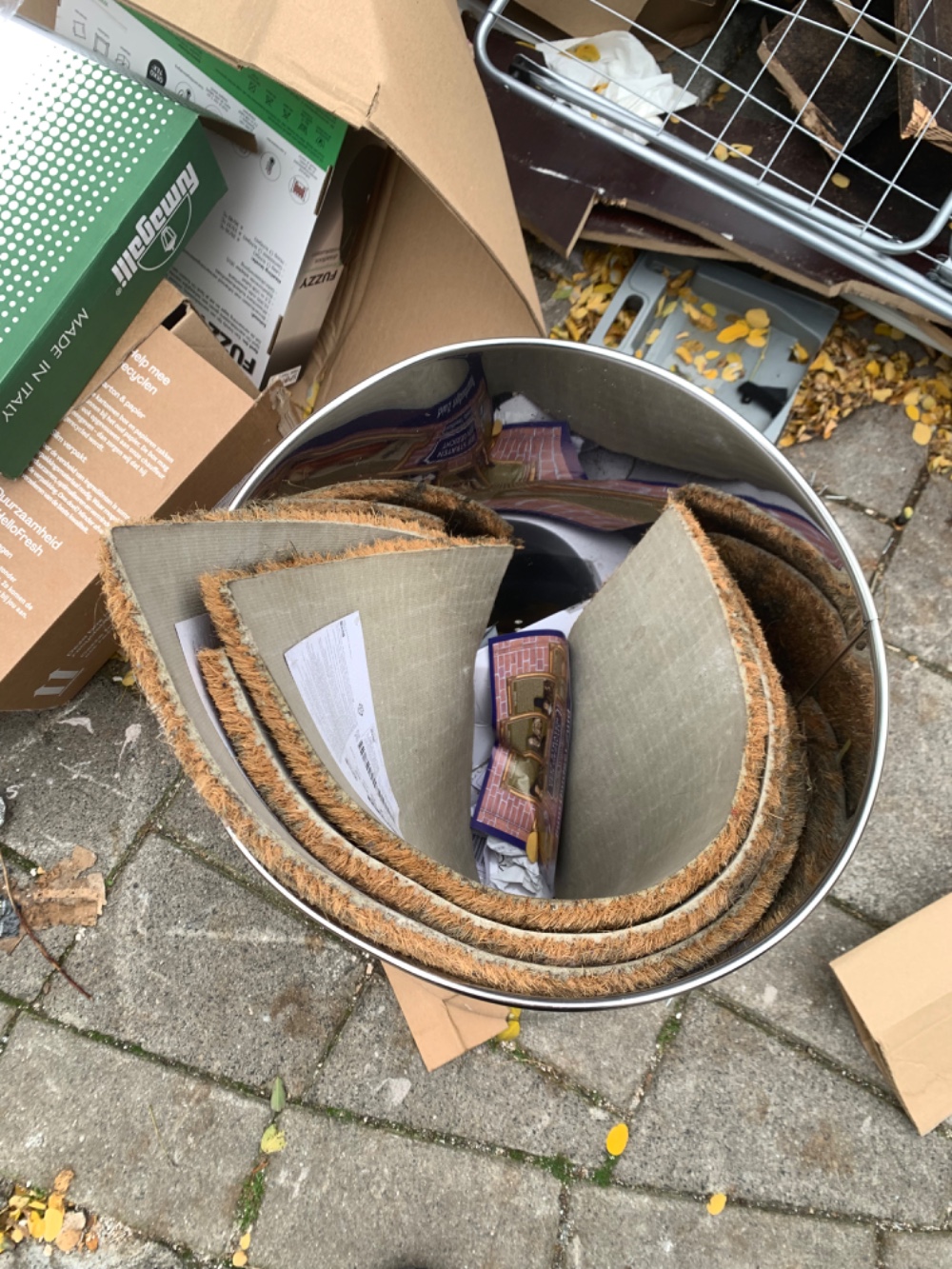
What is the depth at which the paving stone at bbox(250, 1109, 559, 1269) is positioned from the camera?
1.18 meters

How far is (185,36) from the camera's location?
0.79 metres

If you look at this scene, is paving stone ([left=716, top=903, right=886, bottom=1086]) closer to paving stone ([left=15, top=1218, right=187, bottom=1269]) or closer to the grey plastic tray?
the grey plastic tray

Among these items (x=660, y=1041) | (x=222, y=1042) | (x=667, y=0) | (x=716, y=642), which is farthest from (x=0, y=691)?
(x=667, y=0)

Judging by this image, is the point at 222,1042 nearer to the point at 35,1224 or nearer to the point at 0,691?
the point at 35,1224

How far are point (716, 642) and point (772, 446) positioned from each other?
0.19 metres

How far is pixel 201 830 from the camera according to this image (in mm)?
1318

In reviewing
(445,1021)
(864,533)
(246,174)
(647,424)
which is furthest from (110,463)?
(864,533)

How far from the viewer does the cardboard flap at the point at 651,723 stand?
72 cm

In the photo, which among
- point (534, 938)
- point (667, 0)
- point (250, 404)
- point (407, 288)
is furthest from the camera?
point (667, 0)

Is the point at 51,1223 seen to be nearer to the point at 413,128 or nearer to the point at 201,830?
the point at 201,830

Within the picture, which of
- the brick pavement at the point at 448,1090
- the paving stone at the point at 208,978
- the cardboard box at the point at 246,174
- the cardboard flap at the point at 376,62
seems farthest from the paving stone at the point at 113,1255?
the cardboard flap at the point at 376,62

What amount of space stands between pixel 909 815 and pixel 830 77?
1045 mm

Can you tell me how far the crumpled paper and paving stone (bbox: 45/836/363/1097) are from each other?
131cm

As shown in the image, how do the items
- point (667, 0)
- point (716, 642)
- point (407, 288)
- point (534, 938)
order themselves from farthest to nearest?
point (667, 0) < point (407, 288) < point (716, 642) < point (534, 938)
